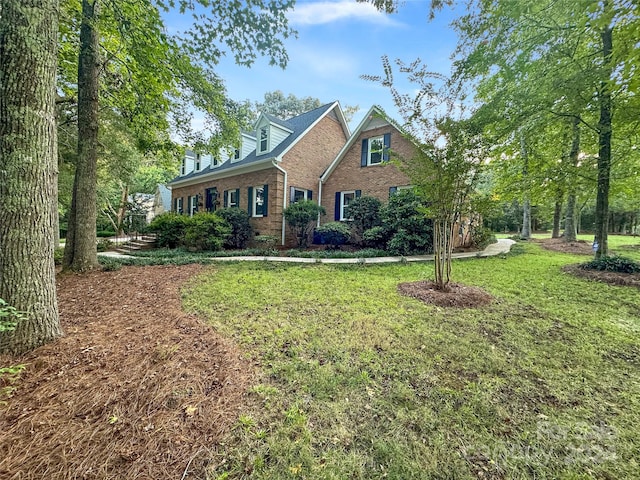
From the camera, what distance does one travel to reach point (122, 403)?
197 centimetres

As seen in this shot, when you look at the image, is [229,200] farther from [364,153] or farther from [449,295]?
[449,295]

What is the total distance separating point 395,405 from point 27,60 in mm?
4406

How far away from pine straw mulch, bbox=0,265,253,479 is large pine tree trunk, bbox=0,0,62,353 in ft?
1.37

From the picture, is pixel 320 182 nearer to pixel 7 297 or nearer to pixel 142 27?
pixel 142 27

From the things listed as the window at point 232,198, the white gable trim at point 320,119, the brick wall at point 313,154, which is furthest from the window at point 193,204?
the white gable trim at point 320,119

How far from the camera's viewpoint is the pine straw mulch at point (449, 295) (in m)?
4.73

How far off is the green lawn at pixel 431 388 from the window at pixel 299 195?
27.7ft

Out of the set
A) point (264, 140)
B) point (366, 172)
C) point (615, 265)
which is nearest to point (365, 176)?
point (366, 172)

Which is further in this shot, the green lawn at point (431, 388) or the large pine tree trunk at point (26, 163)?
the large pine tree trunk at point (26, 163)

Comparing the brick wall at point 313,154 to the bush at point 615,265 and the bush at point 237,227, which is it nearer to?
the bush at point 237,227

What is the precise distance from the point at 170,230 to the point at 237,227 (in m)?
3.30

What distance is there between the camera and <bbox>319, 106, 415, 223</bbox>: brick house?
38.5 feet

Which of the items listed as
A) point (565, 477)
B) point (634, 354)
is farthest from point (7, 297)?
point (634, 354)

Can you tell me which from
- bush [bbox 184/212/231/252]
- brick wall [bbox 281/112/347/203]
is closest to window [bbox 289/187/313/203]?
brick wall [bbox 281/112/347/203]
